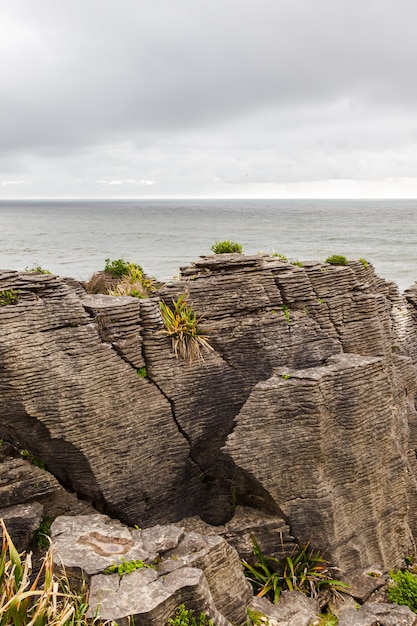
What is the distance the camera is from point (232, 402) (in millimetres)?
16406

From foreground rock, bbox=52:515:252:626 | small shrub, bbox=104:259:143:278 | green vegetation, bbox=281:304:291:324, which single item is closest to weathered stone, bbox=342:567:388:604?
foreground rock, bbox=52:515:252:626

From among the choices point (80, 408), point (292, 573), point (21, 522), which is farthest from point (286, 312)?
point (21, 522)

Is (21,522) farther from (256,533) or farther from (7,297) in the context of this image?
(256,533)

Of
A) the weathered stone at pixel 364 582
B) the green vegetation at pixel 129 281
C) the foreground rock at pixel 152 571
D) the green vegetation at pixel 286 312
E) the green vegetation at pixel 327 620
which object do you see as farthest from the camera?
the green vegetation at pixel 129 281

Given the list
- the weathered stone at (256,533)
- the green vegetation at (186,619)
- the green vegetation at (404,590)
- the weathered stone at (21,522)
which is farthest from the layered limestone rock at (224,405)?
the green vegetation at (186,619)

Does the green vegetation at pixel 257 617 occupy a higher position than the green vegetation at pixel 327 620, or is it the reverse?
the green vegetation at pixel 257 617

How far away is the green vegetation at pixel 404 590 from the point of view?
14586mm

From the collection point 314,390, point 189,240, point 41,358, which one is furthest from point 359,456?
point 189,240

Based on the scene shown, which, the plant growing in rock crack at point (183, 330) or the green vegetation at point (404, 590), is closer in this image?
the green vegetation at point (404, 590)

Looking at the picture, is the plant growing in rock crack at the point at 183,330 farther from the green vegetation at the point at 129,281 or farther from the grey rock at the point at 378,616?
the grey rock at the point at 378,616

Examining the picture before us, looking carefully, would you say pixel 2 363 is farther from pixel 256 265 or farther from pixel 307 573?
pixel 307 573

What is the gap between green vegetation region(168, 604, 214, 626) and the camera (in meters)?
10.1

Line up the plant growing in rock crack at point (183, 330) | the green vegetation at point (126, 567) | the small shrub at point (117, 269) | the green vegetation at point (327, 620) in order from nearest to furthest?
the green vegetation at point (126, 567) → the green vegetation at point (327, 620) → the plant growing in rock crack at point (183, 330) → the small shrub at point (117, 269)

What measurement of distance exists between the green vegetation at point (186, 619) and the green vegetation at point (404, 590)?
6.92 metres
